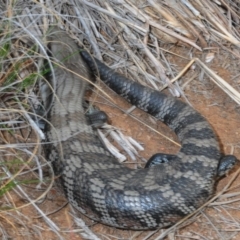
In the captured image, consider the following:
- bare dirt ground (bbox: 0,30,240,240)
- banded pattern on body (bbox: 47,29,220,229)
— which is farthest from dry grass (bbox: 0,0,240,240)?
banded pattern on body (bbox: 47,29,220,229)

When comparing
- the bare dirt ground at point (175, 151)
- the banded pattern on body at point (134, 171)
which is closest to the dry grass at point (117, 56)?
the bare dirt ground at point (175, 151)

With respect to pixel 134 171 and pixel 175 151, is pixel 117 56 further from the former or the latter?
pixel 134 171

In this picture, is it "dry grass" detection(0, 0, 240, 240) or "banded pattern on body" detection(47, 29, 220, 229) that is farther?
"dry grass" detection(0, 0, 240, 240)

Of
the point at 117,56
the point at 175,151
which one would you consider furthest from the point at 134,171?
the point at 117,56

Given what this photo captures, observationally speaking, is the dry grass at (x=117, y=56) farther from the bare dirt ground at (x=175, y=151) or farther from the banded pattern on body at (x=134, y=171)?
the banded pattern on body at (x=134, y=171)

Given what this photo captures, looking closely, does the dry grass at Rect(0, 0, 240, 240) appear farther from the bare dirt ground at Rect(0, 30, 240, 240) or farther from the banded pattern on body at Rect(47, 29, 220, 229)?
the banded pattern on body at Rect(47, 29, 220, 229)
